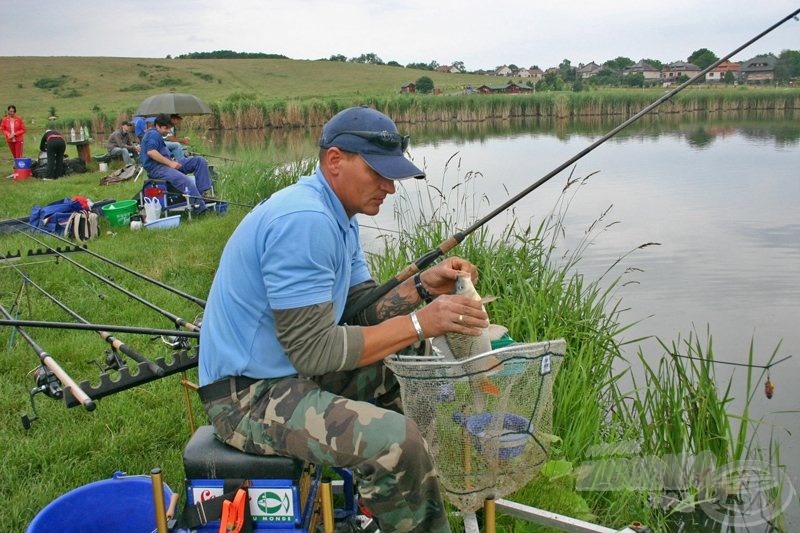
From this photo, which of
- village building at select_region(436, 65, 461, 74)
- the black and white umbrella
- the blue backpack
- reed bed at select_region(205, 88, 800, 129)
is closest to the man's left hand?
the blue backpack

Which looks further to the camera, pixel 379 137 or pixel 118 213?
pixel 118 213

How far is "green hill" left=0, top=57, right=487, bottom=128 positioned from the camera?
6309 cm

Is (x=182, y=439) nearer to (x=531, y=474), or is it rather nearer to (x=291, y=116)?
(x=531, y=474)

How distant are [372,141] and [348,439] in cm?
83

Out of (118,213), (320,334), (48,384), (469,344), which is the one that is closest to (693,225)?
(118,213)

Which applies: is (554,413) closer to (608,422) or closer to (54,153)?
(608,422)

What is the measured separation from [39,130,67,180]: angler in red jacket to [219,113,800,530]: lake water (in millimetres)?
6185

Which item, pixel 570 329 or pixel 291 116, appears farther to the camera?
pixel 291 116

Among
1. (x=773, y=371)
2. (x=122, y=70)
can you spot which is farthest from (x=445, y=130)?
(x=122, y=70)

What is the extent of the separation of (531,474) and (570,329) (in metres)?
2.23

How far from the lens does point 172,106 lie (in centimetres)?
1261

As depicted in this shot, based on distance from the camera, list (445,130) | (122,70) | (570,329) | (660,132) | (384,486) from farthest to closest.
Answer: (122,70), (445,130), (660,132), (570,329), (384,486)

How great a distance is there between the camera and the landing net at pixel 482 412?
6.66 ft

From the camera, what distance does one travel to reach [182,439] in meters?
3.28
